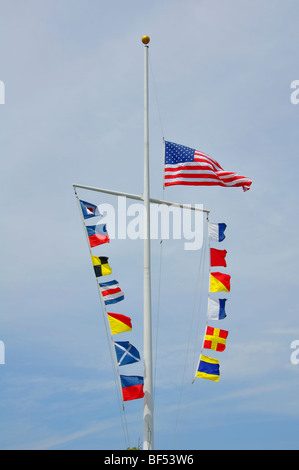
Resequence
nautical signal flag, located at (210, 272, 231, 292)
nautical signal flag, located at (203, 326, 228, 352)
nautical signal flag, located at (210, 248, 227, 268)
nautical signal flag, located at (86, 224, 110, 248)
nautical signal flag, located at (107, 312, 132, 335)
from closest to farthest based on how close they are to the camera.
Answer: nautical signal flag, located at (107, 312, 132, 335) < nautical signal flag, located at (86, 224, 110, 248) < nautical signal flag, located at (203, 326, 228, 352) < nautical signal flag, located at (210, 272, 231, 292) < nautical signal flag, located at (210, 248, 227, 268)

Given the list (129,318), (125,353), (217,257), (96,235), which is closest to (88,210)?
(96,235)

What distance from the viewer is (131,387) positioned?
18.0 m

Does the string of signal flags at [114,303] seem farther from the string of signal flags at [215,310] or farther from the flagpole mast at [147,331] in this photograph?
the string of signal flags at [215,310]

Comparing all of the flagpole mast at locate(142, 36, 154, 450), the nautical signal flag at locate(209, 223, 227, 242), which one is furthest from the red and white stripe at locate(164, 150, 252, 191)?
the nautical signal flag at locate(209, 223, 227, 242)

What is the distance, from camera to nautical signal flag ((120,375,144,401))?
18.0m

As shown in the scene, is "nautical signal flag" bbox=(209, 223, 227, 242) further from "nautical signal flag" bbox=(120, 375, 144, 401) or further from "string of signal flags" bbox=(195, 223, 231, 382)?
"nautical signal flag" bbox=(120, 375, 144, 401)

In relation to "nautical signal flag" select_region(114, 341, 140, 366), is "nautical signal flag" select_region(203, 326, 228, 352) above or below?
below

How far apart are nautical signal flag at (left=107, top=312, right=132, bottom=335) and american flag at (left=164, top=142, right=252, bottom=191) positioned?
5.01 m

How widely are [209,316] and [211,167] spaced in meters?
5.34

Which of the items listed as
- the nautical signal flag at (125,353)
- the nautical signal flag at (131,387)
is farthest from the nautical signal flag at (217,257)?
the nautical signal flag at (131,387)

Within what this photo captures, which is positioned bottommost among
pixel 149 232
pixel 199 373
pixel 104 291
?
pixel 199 373

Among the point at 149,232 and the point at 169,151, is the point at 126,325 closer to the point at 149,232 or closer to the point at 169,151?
the point at 149,232
